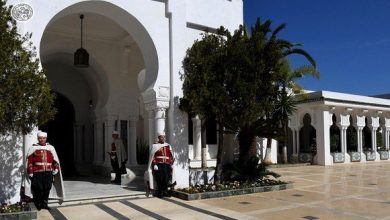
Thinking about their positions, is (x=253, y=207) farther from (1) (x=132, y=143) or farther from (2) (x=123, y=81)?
(2) (x=123, y=81)

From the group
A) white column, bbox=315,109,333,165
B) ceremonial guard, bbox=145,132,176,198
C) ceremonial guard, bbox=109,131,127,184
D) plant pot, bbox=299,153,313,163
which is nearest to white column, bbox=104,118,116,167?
ceremonial guard, bbox=109,131,127,184

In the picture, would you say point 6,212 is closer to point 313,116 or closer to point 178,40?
point 178,40

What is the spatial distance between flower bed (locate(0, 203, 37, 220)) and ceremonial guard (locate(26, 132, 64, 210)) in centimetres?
38

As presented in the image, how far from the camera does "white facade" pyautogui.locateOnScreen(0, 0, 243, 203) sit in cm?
955

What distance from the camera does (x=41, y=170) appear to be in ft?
25.2

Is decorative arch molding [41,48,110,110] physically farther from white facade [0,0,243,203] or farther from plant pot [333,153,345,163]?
plant pot [333,153,345,163]

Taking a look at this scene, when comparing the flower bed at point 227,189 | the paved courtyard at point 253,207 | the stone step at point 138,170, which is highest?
the stone step at point 138,170

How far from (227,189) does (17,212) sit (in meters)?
4.81

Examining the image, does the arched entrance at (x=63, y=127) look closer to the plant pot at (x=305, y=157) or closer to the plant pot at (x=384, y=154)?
the plant pot at (x=305, y=157)

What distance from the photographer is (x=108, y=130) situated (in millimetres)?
13492

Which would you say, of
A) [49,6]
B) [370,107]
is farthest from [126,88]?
[370,107]

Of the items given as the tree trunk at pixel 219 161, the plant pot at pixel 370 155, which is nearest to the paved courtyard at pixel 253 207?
the tree trunk at pixel 219 161
